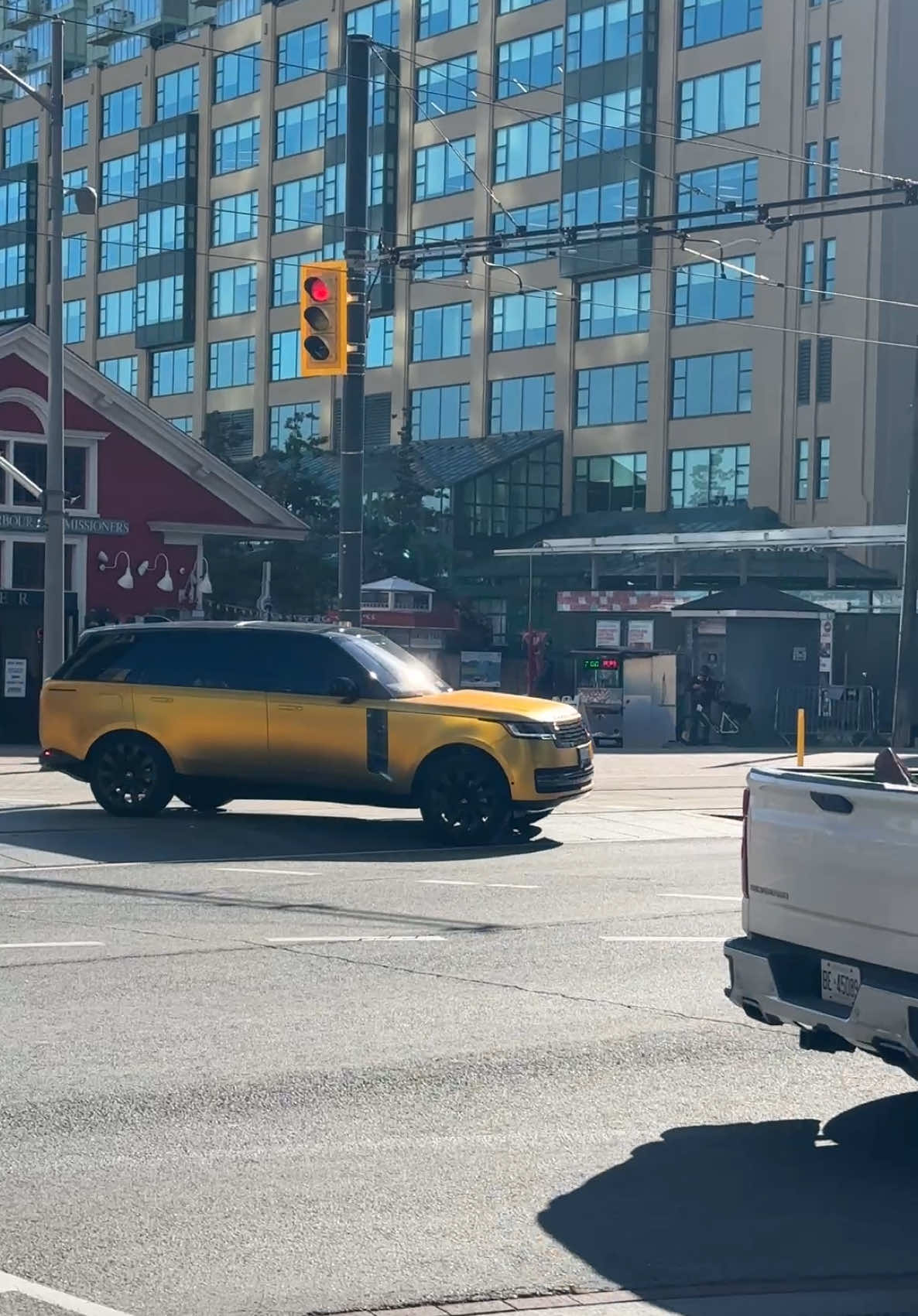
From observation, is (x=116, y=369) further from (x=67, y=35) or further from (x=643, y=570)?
(x=643, y=570)

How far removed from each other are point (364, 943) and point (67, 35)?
A: 7733 cm

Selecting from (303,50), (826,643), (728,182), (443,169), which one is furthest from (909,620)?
(303,50)

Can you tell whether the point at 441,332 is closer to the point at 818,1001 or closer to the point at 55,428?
the point at 55,428

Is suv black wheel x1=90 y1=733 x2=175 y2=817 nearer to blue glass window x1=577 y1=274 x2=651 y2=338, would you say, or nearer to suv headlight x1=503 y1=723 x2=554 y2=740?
suv headlight x1=503 y1=723 x2=554 y2=740

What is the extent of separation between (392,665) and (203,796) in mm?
2741

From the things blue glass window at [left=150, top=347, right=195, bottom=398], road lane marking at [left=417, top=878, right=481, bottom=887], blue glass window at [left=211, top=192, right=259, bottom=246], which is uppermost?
blue glass window at [left=211, top=192, right=259, bottom=246]

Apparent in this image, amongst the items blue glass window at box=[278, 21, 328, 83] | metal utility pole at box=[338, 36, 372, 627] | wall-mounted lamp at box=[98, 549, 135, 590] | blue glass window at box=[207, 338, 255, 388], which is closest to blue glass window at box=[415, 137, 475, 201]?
blue glass window at box=[278, 21, 328, 83]

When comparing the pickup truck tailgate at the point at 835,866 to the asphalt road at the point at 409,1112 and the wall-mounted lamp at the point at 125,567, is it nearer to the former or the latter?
the asphalt road at the point at 409,1112

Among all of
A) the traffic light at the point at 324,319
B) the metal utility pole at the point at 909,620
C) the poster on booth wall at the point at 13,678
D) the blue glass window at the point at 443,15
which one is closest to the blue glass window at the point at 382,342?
the blue glass window at the point at 443,15

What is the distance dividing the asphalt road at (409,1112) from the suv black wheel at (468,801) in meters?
3.62

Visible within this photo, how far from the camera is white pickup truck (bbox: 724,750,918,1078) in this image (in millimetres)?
6305

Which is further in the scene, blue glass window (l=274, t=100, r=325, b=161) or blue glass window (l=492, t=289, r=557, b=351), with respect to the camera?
blue glass window (l=274, t=100, r=325, b=161)

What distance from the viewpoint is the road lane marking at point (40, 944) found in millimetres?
10594

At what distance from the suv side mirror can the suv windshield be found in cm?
28
